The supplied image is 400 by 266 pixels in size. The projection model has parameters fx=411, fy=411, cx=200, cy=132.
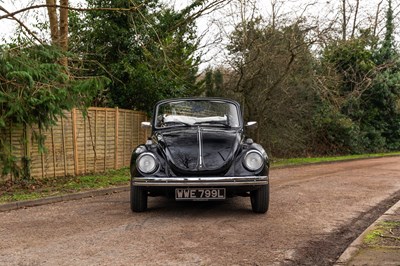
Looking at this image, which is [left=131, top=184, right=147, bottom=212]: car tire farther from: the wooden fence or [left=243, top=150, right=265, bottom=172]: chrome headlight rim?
the wooden fence

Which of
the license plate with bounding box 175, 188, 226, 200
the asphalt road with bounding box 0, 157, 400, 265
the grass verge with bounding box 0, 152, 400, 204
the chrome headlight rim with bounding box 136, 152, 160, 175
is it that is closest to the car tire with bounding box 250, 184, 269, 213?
the asphalt road with bounding box 0, 157, 400, 265

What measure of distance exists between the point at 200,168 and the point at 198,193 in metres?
0.35

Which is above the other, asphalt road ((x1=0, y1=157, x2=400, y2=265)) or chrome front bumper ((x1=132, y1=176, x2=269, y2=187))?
chrome front bumper ((x1=132, y1=176, x2=269, y2=187))

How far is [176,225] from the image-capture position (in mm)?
5484

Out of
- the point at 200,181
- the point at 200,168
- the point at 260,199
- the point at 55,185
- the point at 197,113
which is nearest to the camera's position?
the point at 200,181

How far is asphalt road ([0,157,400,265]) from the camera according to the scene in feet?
13.5

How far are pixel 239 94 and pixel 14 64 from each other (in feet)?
34.7

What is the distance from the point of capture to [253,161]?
594cm

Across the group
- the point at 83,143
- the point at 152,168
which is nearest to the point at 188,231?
the point at 152,168

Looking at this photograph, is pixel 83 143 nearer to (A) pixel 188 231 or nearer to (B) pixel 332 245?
(A) pixel 188 231

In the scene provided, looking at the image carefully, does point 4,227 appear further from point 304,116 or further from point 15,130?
point 304,116

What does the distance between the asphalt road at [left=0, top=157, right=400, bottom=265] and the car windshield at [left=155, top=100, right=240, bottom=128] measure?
141cm

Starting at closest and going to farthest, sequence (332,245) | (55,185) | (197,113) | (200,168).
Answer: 1. (332,245)
2. (200,168)
3. (197,113)
4. (55,185)

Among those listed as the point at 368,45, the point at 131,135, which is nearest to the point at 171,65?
the point at 131,135
